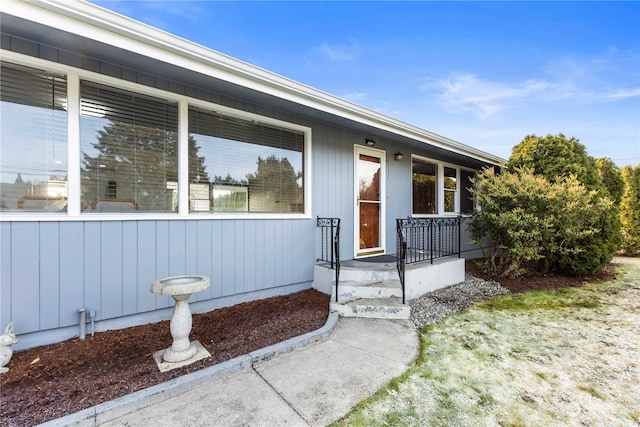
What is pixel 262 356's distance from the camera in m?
2.38

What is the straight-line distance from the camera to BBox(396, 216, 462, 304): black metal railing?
4.73 metres

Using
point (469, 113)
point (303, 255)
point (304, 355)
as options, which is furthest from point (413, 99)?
point (304, 355)

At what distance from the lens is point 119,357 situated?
2.35m

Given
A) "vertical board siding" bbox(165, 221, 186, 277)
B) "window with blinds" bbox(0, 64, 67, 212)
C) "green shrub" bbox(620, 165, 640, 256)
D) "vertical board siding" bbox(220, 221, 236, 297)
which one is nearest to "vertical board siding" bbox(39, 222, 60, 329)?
"window with blinds" bbox(0, 64, 67, 212)

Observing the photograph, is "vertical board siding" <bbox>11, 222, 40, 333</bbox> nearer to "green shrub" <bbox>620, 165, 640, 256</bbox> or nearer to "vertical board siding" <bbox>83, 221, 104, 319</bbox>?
"vertical board siding" <bbox>83, 221, 104, 319</bbox>

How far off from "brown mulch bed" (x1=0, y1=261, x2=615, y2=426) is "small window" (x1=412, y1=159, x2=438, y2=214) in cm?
379

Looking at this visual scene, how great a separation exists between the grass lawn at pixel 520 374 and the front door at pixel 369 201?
2.04 m

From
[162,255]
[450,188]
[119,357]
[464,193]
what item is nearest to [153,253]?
[162,255]

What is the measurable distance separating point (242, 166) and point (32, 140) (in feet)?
6.61

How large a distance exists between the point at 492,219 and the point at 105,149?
597 centimetres

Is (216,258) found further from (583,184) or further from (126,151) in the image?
(583,184)

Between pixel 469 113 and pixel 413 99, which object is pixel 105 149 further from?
pixel 469 113

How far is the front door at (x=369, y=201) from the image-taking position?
5.13m

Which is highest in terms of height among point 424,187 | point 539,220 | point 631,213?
→ point 424,187
